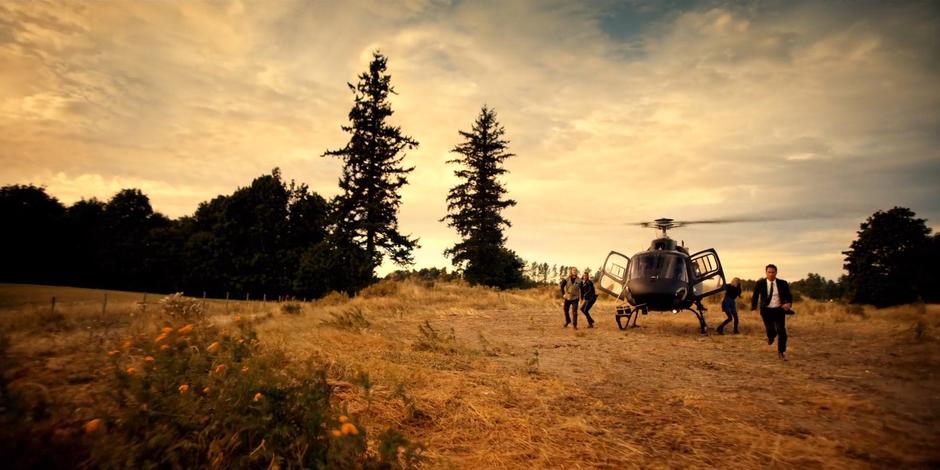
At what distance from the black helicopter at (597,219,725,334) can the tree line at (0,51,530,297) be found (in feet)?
67.7

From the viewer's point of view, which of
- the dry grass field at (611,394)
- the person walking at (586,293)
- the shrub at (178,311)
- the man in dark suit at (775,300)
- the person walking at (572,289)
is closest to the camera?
the dry grass field at (611,394)

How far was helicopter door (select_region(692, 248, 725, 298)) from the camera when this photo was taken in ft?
42.8

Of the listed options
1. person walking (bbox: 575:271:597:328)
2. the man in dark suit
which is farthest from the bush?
person walking (bbox: 575:271:597:328)

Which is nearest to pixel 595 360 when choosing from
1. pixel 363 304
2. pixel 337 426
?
pixel 337 426

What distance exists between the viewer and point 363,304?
18.6 metres

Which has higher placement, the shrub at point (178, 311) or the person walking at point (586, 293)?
the person walking at point (586, 293)

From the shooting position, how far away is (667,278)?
40.8 ft

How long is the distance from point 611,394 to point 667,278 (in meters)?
7.51

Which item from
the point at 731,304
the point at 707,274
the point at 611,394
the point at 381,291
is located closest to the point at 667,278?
the point at 707,274

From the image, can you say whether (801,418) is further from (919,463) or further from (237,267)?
(237,267)

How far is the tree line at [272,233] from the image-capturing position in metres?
31.4

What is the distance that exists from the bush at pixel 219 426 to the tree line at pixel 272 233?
91.2 ft

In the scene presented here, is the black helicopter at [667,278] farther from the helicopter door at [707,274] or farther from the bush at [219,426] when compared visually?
the bush at [219,426]

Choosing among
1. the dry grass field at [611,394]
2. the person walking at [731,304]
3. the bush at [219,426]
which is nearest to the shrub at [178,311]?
the dry grass field at [611,394]
